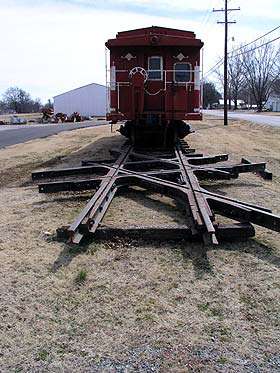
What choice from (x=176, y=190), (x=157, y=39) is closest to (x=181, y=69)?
(x=157, y=39)

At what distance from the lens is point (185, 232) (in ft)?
18.2

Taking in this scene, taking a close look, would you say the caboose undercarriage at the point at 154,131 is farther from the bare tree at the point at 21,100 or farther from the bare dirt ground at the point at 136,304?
the bare tree at the point at 21,100

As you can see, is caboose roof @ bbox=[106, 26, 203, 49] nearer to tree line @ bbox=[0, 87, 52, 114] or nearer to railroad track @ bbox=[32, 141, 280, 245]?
railroad track @ bbox=[32, 141, 280, 245]

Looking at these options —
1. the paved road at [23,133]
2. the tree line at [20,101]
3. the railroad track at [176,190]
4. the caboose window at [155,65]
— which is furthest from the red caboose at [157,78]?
the tree line at [20,101]

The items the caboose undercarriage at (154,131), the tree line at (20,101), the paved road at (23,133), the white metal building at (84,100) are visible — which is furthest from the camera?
the tree line at (20,101)

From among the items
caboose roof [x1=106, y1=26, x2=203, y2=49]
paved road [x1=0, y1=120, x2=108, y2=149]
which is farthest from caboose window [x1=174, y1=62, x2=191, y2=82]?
paved road [x1=0, y1=120, x2=108, y2=149]

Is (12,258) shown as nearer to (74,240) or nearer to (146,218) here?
(74,240)

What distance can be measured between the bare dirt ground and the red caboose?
7278 millimetres

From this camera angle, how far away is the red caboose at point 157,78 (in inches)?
526

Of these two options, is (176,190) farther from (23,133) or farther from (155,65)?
(23,133)

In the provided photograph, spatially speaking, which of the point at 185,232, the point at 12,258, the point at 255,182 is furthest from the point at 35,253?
the point at 255,182

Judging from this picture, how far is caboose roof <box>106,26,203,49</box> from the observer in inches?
526

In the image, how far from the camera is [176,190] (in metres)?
7.24

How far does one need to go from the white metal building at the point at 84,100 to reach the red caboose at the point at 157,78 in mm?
62875
